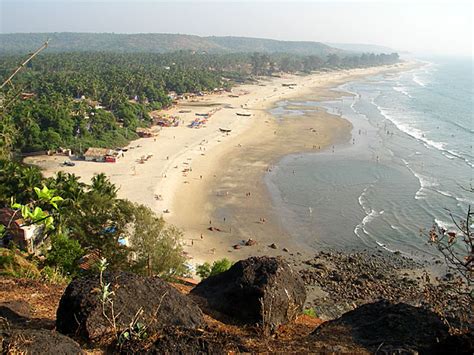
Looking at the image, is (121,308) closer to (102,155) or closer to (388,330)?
(388,330)

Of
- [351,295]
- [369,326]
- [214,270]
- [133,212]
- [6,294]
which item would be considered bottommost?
[351,295]

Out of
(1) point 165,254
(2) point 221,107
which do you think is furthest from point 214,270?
(2) point 221,107

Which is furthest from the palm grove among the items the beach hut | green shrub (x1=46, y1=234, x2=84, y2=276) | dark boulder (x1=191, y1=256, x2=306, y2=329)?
dark boulder (x1=191, y1=256, x2=306, y2=329)

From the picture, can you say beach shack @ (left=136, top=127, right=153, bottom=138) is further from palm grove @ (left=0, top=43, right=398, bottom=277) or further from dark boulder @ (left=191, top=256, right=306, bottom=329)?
dark boulder @ (left=191, top=256, right=306, bottom=329)

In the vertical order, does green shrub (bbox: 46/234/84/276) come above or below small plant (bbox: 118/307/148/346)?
below

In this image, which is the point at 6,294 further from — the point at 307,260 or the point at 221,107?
the point at 221,107

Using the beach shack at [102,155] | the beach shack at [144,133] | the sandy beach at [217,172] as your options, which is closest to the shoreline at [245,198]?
the sandy beach at [217,172]
